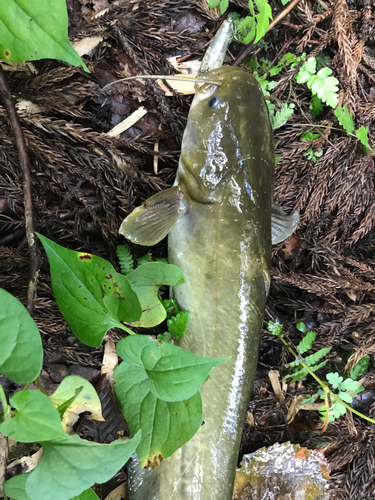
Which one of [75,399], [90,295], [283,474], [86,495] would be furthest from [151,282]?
[283,474]

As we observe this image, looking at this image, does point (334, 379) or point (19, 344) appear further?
point (334, 379)

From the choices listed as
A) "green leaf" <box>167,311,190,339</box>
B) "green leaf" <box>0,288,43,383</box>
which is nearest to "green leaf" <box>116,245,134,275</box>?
"green leaf" <box>167,311,190,339</box>

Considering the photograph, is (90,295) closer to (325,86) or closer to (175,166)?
(175,166)

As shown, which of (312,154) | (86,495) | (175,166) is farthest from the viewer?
(312,154)

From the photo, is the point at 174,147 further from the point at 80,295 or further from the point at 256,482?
the point at 256,482

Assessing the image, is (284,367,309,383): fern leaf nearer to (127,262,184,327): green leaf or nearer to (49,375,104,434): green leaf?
(127,262,184,327): green leaf

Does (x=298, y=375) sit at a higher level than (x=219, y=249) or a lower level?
lower
